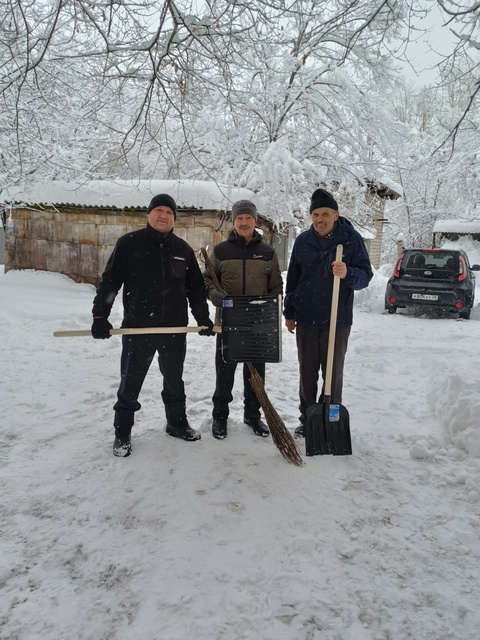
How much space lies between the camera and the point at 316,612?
1.75 m

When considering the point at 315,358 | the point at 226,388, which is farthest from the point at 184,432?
the point at 315,358

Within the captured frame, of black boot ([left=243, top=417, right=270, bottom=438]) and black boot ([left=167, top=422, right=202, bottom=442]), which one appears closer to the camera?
black boot ([left=167, top=422, right=202, bottom=442])

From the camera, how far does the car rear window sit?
9.56 metres

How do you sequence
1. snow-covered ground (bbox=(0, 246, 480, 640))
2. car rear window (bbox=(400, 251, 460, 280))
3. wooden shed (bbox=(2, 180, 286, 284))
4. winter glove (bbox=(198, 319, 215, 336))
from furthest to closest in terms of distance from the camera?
car rear window (bbox=(400, 251, 460, 280))
wooden shed (bbox=(2, 180, 286, 284))
winter glove (bbox=(198, 319, 215, 336))
snow-covered ground (bbox=(0, 246, 480, 640))

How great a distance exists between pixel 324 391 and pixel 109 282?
5.66 ft

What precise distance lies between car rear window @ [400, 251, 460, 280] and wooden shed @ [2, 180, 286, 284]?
369cm

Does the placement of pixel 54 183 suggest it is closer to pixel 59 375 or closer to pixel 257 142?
pixel 257 142

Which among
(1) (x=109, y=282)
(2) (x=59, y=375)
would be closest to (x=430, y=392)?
(1) (x=109, y=282)

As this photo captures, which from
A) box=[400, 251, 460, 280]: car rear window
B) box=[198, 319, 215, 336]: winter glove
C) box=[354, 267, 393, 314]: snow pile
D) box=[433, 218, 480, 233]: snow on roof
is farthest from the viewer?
box=[433, 218, 480, 233]: snow on roof

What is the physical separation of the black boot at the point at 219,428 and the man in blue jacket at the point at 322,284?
602mm

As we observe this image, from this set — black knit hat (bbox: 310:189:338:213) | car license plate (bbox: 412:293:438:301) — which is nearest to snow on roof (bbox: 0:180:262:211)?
car license plate (bbox: 412:293:438:301)

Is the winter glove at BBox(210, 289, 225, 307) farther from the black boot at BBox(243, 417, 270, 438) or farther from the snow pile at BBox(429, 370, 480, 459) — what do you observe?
the snow pile at BBox(429, 370, 480, 459)

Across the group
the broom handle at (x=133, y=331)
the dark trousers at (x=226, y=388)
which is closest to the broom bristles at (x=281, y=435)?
the dark trousers at (x=226, y=388)

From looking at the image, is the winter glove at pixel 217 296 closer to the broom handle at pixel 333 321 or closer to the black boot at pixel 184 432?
the broom handle at pixel 333 321
